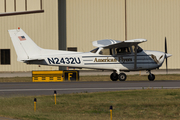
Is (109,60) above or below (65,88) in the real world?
above

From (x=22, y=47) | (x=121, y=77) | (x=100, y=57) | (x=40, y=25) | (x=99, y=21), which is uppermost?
(x=99, y=21)

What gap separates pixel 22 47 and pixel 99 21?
62.6 ft

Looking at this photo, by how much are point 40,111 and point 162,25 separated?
104 feet

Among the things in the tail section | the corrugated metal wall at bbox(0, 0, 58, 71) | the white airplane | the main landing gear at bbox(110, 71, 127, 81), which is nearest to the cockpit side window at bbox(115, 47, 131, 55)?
the white airplane

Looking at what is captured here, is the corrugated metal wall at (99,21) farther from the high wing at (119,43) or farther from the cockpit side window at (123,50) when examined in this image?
the cockpit side window at (123,50)

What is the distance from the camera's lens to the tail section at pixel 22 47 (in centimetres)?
2264

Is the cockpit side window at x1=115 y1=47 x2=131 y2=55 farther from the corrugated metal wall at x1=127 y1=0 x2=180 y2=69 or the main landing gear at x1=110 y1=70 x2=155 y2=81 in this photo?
the corrugated metal wall at x1=127 y1=0 x2=180 y2=69

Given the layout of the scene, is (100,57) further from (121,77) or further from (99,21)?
(99,21)

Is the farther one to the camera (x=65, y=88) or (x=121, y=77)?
(x=121, y=77)

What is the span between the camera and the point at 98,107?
1180cm

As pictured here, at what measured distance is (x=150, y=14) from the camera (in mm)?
40156

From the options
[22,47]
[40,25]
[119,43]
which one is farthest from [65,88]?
[40,25]

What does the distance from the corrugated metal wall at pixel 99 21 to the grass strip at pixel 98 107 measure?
26.0 metres

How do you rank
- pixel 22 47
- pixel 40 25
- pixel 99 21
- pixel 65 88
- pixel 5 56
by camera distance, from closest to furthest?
1. pixel 65 88
2. pixel 22 47
3. pixel 40 25
4. pixel 5 56
5. pixel 99 21
